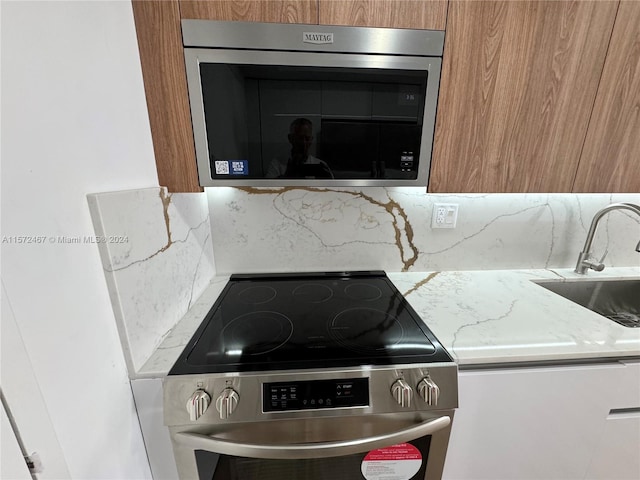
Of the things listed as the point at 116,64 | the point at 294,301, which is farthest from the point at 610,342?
the point at 116,64

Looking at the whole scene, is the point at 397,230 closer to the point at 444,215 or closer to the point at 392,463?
the point at 444,215

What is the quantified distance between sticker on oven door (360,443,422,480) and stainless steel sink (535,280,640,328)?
3.50 ft

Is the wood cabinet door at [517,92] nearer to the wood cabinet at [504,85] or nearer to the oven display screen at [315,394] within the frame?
the wood cabinet at [504,85]

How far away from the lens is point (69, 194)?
1.93ft

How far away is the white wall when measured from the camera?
486mm

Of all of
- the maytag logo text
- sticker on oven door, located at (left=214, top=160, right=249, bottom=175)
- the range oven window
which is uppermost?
the maytag logo text

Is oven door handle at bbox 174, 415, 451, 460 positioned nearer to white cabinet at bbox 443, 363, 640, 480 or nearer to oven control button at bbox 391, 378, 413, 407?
oven control button at bbox 391, 378, 413, 407

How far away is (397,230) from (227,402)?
981 mm

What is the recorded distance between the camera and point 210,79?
838mm

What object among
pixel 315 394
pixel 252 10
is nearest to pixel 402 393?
pixel 315 394

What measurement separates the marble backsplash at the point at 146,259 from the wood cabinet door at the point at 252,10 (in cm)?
51

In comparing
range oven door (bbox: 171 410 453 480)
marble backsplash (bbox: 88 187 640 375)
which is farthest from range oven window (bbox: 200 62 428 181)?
range oven door (bbox: 171 410 453 480)

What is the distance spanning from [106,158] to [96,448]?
25.7 inches

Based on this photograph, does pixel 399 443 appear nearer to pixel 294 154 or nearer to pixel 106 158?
pixel 294 154
